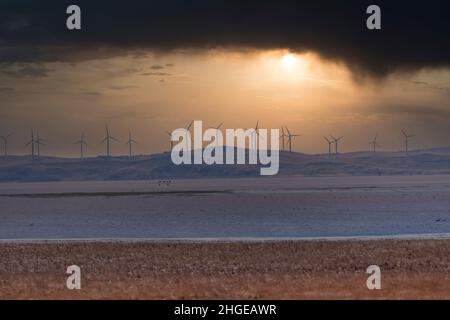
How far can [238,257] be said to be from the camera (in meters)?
39.0

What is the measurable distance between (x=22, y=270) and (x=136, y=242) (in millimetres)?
12232

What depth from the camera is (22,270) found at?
36.0m

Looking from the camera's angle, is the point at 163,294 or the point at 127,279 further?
the point at 127,279

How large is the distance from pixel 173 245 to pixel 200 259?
6.68 meters

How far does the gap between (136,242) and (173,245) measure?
361 centimetres

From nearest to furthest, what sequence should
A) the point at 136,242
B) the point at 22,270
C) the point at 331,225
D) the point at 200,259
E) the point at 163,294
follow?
the point at 163,294
the point at 22,270
the point at 200,259
the point at 136,242
the point at 331,225

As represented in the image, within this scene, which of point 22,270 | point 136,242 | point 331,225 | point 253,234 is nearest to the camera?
point 22,270

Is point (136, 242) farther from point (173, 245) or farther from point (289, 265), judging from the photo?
point (289, 265)

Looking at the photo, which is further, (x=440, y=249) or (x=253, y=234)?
(x=253, y=234)

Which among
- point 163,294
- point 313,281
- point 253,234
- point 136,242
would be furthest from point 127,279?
point 253,234
